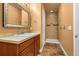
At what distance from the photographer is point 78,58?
1.05m

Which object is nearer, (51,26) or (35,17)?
(35,17)

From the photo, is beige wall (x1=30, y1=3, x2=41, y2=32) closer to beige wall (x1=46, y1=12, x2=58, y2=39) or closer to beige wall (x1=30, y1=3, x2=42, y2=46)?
beige wall (x1=30, y1=3, x2=42, y2=46)

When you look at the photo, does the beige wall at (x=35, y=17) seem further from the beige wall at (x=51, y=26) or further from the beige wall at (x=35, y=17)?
the beige wall at (x=51, y=26)

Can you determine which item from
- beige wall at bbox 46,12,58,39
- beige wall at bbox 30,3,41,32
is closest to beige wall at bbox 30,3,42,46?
beige wall at bbox 30,3,41,32

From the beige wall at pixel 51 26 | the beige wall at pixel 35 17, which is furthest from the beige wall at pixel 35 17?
the beige wall at pixel 51 26

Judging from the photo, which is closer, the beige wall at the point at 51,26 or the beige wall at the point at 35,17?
the beige wall at the point at 35,17

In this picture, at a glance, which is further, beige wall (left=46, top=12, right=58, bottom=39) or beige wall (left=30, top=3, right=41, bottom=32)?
beige wall (left=46, top=12, right=58, bottom=39)

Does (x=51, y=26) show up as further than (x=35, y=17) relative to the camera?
Yes

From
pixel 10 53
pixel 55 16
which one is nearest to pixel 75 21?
pixel 10 53

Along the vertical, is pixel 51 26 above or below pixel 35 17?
below

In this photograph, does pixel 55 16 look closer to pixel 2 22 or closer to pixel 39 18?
pixel 39 18

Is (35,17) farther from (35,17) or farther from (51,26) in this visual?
(51,26)

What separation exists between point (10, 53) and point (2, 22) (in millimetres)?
753

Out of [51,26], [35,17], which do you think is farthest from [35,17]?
[51,26]
